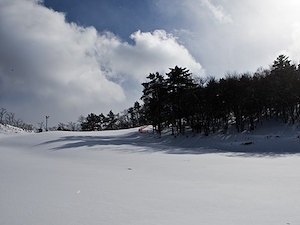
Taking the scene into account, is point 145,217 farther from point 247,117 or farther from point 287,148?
point 247,117

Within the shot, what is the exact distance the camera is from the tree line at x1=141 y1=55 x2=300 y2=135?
81.0 feet

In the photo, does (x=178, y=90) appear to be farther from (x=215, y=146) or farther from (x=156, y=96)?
(x=215, y=146)

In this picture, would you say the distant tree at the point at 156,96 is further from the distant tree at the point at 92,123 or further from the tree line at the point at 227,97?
the distant tree at the point at 92,123

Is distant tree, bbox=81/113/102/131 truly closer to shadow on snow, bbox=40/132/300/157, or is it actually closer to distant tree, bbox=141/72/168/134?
distant tree, bbox=141/72/168/134

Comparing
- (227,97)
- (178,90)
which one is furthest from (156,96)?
(227,97)

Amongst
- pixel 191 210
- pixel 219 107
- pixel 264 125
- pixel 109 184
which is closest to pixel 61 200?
pixel 109 184

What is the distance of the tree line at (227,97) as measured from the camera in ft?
81.0

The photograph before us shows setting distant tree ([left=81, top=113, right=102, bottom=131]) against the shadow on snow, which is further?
distant tree ([left=81, top=113, right=102, bottom=131])

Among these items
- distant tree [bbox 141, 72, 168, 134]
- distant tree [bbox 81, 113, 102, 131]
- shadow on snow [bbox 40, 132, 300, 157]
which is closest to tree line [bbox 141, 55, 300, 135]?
distant tree [bbox 141, 72, 168, 134]

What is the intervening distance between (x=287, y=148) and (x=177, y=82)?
16549mm

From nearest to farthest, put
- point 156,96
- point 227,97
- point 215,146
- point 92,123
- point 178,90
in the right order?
point 215,146 → point 227,97 → point 178,90 → point 156,96 → point 92,123

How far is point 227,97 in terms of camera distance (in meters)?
25.6

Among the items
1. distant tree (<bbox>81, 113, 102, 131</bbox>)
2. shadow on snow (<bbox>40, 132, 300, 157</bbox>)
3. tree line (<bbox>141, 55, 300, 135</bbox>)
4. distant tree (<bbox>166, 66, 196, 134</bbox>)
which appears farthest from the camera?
distant tree (<bbox>81, 113, 102, 131</bbox>)

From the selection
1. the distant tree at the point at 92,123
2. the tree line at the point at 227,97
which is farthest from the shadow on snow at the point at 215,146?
the distant tree at the point at 92,123
